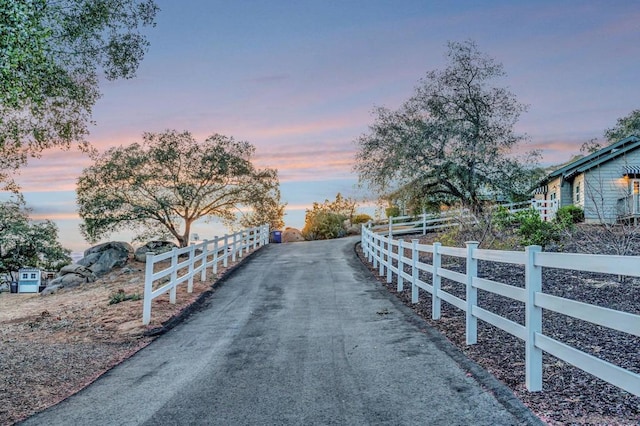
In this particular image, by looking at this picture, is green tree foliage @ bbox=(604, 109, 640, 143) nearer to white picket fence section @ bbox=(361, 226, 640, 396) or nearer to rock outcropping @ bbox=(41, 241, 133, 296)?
rock outcropping @ bbox=(41, 241, 133, 296)

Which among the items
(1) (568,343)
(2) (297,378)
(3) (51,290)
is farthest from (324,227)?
(2) (297,378)

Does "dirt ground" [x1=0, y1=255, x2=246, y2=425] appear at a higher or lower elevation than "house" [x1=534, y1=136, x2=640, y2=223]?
lower

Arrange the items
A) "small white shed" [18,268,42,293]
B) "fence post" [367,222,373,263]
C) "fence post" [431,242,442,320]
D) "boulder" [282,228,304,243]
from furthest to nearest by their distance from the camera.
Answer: "boulder" [282,228,304,243] → "small white shed" [18,268,42,293] → "fence post" [367,222,373,263] → "fence post" [431,242,442,320]

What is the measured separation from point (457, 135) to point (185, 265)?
1900 centimetres

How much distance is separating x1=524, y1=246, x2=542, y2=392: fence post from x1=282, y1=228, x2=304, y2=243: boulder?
3538 centimetres

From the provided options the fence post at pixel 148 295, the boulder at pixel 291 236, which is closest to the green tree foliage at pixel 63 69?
the fence post at pixel 148 295

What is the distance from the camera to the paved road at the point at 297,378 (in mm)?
4395

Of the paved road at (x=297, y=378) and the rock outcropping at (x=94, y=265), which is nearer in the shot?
the paved road at (x=297, y=378)

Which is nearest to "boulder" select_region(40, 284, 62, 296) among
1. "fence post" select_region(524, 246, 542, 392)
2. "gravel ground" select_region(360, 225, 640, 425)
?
"gravel ground" select_region(360, 225, 640, 425)

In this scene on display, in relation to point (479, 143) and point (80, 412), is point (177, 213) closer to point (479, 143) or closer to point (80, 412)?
point (479, 143)

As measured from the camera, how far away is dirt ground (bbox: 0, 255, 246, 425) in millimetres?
5568

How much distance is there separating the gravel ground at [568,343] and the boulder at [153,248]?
62.6ft

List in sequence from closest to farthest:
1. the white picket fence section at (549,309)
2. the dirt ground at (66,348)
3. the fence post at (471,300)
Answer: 1. the white picket fence section at (549,309)
2. the dirt ground at (66,348)
3. the fence post at (471,300)

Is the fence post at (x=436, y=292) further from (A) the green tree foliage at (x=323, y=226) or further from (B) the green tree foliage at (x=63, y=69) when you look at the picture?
(A) the green tree foliage at (x=323, y=226)
